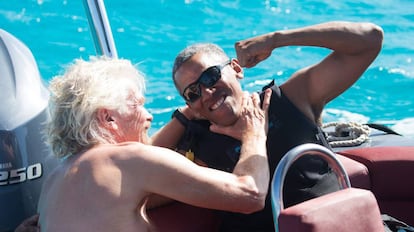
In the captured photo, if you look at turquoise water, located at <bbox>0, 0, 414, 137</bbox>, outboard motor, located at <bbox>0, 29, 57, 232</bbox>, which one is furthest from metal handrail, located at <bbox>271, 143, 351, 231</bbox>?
turquoise water, located at <bbox>0, 0, 414, 137</bbox>

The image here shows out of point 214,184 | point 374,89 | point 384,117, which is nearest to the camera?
point 214,184

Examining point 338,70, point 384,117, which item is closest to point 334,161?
point 338,70

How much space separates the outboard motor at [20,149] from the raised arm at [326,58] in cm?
73

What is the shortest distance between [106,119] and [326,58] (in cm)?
79

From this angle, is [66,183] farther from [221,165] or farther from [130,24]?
[130,24]

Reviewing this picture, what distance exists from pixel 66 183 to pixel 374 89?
4.95 m

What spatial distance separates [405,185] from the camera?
2781 millimetres

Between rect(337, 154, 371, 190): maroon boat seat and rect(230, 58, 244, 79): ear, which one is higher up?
rect(230, 58, 244, 79): ear

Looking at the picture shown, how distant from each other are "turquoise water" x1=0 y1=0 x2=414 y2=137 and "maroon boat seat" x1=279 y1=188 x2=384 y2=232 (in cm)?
401

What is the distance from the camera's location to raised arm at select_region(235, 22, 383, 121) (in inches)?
92.4

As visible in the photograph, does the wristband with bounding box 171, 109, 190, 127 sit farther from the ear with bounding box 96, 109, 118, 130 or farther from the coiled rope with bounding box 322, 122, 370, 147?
the coiled rope with bounding box 322, 122, 370, 147

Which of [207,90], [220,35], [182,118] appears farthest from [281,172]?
[220,35]

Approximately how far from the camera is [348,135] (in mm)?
3320

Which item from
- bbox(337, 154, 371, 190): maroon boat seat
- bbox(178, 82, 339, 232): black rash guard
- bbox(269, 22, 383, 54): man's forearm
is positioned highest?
bbox(269, 22, 383, 54): man's forearm
